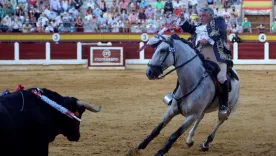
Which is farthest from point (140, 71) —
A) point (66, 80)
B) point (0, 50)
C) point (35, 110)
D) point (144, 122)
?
point (35, 110)

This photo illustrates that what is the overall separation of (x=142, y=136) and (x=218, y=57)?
1754 millimetres

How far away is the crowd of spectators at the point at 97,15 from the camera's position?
20.3 m

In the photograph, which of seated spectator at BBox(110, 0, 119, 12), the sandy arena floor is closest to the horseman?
the sandy arena floor

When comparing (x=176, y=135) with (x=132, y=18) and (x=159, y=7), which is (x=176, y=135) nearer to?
(x=132, y=18)

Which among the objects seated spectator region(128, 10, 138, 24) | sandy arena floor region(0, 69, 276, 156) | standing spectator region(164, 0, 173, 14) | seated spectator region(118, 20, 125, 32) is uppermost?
standing spectator region(164, 0, 173, 14)

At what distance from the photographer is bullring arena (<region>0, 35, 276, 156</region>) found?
7582mm

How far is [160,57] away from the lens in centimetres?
642

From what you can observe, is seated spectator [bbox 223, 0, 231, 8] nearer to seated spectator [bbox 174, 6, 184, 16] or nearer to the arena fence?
seated spectator [bbox 174, 6, 184, 16]

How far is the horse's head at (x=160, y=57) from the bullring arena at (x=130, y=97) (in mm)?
1236

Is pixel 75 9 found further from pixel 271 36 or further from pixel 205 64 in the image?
pixel 205 64

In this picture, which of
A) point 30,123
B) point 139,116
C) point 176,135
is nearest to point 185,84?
point 176,135

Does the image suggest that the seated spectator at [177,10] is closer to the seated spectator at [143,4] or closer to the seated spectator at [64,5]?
the seated spectator at [143,4]

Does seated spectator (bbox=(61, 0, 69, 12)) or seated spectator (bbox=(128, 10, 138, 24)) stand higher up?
seated spectator (bbox=(61, 0, 69, 12))

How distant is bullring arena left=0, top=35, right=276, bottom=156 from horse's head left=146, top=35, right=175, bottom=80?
4.06 ft
